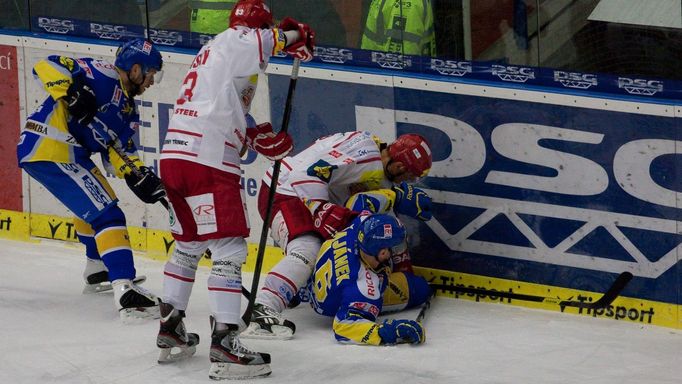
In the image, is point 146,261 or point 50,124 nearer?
point 50,124

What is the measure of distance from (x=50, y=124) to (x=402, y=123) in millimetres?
1663

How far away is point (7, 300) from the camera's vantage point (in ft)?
21.5

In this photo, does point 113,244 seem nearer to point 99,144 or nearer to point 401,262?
point 99,144

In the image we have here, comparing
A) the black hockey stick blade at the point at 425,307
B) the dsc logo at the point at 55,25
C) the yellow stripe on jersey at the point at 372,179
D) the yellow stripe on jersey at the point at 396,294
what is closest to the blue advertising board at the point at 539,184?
the black hockey stick blade at the point at 425,307

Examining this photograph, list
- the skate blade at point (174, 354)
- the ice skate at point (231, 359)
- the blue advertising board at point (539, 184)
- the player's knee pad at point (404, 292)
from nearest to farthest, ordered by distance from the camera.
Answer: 1. the ice skate at point (231, 359)
2. the skate blade at point (174, 354)
3. the blue advertising board at point (539, 184)
4. the player's knee pad at point (404, 292)

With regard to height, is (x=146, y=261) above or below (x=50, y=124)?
below

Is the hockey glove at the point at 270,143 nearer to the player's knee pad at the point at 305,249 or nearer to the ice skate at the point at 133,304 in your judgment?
the player's knee pad at the point at 305,249

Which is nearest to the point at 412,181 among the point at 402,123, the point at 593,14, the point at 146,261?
the point at 402,123

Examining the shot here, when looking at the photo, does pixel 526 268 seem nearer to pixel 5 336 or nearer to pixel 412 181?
pixel 412 181

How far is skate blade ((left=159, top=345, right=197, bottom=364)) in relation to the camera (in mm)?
5520

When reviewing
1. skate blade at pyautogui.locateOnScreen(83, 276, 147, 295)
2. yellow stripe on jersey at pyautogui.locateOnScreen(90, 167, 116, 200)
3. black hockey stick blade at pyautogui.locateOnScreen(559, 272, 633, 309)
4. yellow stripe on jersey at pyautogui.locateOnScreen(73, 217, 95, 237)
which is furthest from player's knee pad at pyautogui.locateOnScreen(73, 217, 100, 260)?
black hockey stick blade at pyautogui.locateOnScreen(559, 272, 633, 309)

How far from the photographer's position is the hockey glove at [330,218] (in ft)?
20.4

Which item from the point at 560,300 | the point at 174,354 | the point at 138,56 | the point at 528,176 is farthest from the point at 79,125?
the point at 560,300

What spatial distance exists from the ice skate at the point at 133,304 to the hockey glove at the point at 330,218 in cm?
83
